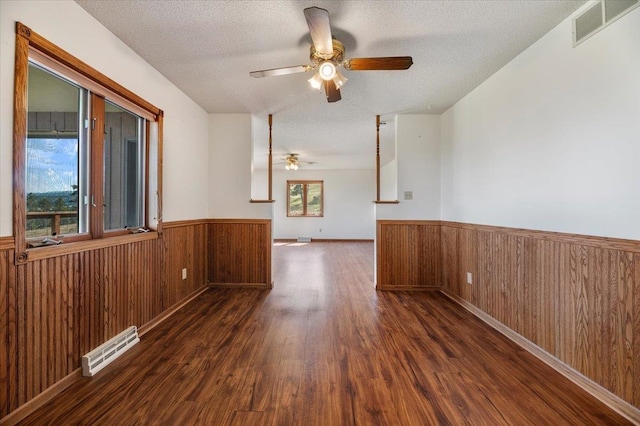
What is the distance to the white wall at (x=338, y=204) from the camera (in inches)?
362

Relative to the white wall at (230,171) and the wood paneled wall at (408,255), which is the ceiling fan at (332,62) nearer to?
the white wall at (230,171)

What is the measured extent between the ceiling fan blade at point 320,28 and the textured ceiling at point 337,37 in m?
0.19

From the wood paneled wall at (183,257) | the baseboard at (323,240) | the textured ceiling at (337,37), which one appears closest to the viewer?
the textured ceiling at (337,37)

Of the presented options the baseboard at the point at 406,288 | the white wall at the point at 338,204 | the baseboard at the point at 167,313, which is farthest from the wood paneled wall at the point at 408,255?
the white wall at the point at 338,204

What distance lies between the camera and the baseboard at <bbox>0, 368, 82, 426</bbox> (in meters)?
1.40

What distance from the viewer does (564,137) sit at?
1895 mm

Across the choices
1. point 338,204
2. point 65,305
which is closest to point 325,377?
point 65,305

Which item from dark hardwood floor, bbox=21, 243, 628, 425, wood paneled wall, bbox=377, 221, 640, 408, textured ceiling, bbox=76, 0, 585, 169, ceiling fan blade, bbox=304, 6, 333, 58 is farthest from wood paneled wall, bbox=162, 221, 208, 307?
wood paneled wall, bbox=377, 221, 640, 408

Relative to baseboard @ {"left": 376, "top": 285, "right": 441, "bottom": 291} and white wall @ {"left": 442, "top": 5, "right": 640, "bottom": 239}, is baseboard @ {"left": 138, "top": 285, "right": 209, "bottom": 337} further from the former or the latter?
white wall @ {"left": 442, "top": 5, "right": 640, "bottom": 239}

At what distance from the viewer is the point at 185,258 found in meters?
3.25

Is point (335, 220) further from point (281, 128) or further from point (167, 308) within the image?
point (167, 308)

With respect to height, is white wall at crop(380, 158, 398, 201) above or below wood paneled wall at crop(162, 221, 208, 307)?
above

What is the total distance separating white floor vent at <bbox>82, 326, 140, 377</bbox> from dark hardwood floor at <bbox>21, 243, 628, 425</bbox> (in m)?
Answer: 0.06

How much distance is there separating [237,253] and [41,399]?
239cm
